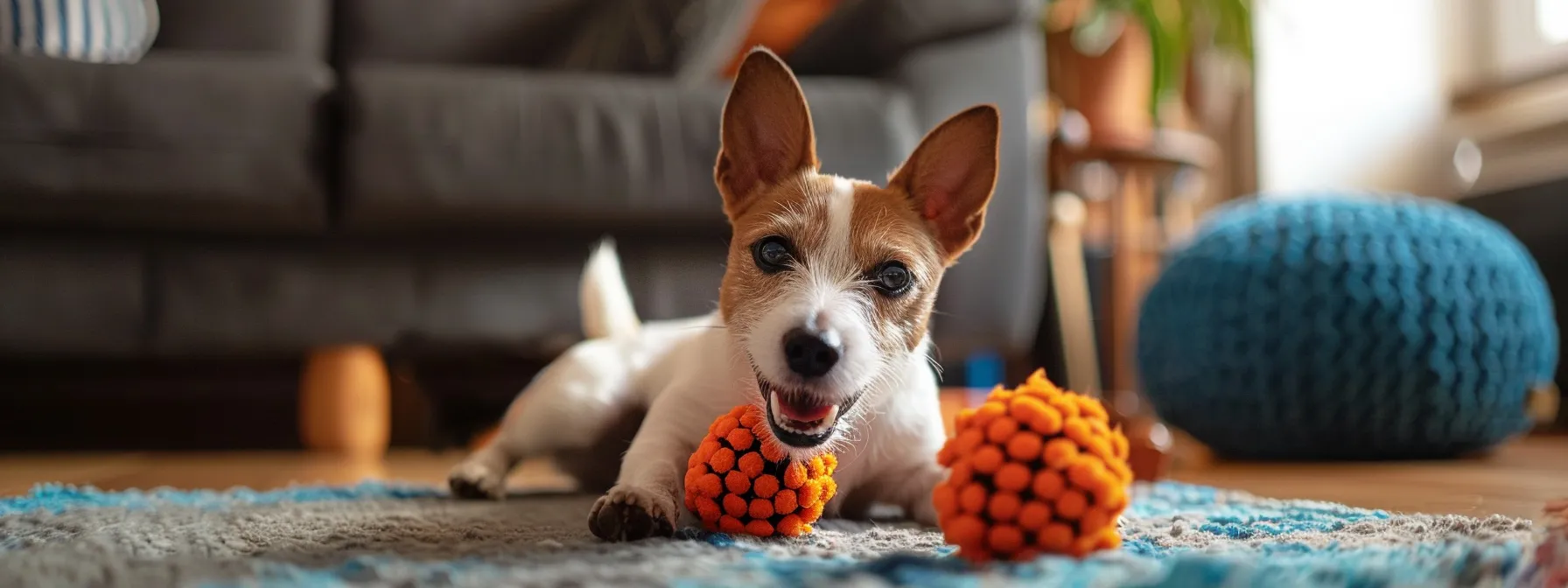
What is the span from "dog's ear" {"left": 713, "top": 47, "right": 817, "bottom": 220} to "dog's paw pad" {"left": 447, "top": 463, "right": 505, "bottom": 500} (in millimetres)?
A: 457

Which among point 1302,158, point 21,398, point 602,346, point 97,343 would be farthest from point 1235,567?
point 1302,158

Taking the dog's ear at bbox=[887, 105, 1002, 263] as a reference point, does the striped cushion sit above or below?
above

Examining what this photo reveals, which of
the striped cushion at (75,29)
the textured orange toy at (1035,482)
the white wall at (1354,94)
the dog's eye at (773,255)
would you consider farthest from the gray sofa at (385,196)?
the white wall at (1354,94)

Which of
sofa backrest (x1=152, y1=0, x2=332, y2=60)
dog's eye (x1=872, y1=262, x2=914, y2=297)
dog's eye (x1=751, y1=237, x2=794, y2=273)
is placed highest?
sofa backrest (x1=152, y1=0, x2=332, y2=60)

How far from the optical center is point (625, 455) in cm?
104

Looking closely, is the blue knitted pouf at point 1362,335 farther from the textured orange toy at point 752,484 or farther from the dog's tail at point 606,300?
the textured orange toy at point 752,484

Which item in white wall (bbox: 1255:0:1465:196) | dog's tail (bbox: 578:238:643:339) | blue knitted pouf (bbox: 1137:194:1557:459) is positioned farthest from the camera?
white wall (bbox: 1255:0:1465:196)

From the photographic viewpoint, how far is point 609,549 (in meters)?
0.79

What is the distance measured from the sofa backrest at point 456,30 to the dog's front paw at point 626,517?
1.98 metres

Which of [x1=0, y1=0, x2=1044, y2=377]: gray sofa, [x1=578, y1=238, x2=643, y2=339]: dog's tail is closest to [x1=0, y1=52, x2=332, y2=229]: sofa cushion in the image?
[x1=0, y1=0, x2=1044, y2=377]: gray sofa

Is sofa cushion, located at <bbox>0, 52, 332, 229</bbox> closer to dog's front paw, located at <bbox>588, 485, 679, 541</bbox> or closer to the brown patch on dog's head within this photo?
the brown patch on dog's head

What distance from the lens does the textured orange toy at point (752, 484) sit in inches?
35.5

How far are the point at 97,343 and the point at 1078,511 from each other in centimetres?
181

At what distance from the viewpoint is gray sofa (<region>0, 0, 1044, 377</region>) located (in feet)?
5.93
